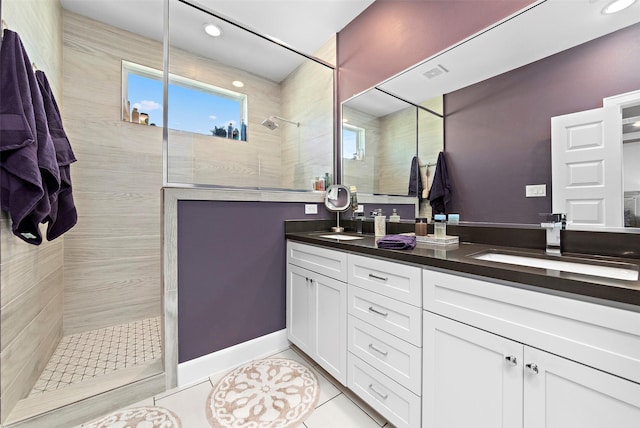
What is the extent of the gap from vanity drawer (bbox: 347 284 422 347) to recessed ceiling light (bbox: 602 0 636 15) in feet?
4.89

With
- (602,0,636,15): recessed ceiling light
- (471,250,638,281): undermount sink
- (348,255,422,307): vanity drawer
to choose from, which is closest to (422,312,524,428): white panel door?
(348,255,422,307): vanity drawer

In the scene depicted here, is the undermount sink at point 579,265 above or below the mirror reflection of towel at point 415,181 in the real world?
below

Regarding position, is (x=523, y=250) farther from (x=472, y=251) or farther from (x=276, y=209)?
(x=276, y=209)

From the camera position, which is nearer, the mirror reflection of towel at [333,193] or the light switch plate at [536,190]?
the light switch plate at [536,190]

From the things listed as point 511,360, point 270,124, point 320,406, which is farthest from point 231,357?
point 270,124

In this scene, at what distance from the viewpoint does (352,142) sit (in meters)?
2.34

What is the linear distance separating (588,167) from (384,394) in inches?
53.6

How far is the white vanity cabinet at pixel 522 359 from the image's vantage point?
65 centimetres

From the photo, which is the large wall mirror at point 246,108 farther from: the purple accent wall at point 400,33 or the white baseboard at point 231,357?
the white baseboard at point 231,357

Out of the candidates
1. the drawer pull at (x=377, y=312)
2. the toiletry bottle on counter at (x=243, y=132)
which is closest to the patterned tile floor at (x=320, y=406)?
the drawer pull at (x=377, y=312)

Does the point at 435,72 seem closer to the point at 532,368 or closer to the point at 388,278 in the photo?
the point at 388,278

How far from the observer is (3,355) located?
3.65ft

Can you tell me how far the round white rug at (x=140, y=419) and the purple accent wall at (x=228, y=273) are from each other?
0.28m

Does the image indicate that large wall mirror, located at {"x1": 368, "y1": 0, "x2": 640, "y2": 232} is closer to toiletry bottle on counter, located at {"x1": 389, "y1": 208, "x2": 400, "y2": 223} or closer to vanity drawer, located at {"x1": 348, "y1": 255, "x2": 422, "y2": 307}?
toiletry bottle on counter, located at {"x1": 389, "y1": 208, "x2": 400, "y2": 223}
